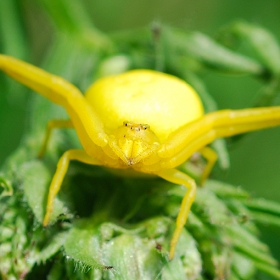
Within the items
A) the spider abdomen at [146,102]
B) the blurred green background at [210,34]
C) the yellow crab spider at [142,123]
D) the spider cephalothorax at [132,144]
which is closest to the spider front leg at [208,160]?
the yellow crab spider at [142,123]

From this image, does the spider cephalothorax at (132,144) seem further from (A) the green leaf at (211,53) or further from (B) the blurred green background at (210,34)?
(B) the blurred green background at (210,34)

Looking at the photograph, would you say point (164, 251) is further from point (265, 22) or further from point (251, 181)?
point (265, 22)

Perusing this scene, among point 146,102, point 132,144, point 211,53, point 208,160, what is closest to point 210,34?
point 211,53

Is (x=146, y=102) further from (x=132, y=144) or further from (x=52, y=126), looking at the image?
(x=52, y=126)

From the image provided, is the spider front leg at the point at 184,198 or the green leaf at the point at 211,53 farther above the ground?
the green leaf at the point at 211,53

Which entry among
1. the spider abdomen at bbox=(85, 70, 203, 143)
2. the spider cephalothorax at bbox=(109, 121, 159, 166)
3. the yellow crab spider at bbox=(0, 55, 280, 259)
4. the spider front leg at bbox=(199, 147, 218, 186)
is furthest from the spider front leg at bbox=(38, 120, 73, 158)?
the spider front leg at bbox=(199, 147, 218, 186)

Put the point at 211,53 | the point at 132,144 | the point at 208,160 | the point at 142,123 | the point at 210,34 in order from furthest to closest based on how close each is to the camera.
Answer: the point at 210,34 < the point at 211,53 < the point at 208,160 < the point at 142,123 < the point at 132,144

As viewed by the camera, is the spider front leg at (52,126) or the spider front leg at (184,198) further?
the spider front leg at (52,126)
